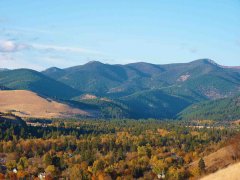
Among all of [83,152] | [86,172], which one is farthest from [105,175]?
[83,152]

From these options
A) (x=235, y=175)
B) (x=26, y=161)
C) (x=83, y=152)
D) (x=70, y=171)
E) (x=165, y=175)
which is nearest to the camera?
(x=235, y=175)

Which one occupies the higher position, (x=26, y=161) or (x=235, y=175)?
(x=235, y=175)

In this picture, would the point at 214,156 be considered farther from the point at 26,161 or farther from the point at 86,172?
the point at 26,161

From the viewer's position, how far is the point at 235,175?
6906 cm

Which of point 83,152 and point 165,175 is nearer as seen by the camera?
point 165,175

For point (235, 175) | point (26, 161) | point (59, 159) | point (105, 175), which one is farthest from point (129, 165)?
point (235, 175)

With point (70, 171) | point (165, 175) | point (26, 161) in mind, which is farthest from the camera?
point (26, 161)

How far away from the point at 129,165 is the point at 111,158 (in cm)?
1827

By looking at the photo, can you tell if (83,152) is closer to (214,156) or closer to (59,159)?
(59,159)

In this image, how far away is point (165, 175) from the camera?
143500 millimetres

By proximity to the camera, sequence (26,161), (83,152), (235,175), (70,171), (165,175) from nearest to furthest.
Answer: (235,175), (165,175), (70,171), (26,161), (83,152)

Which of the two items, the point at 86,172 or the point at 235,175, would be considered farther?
the point at 86,172

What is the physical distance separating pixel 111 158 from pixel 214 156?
47374 millimetres

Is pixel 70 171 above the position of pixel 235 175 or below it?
below
